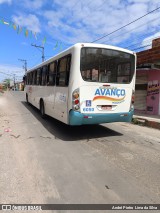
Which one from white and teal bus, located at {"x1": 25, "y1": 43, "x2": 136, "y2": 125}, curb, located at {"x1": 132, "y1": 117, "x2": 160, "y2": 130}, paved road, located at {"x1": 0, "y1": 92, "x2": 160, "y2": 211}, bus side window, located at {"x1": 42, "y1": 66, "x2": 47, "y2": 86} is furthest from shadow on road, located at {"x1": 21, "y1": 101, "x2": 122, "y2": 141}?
curb, located at {"x1": 132, "y1": 117, "x2": 160, "y2": 130}

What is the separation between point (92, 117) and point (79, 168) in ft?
7.55

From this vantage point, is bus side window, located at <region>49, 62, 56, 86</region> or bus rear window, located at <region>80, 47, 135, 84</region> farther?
bus side window, located at <region>49, 62, 56, 86</region>

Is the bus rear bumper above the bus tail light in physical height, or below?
below

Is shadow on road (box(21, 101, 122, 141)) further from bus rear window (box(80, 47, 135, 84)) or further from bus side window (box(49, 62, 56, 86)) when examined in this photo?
bus rear window (box(80, 47, 135, 84))

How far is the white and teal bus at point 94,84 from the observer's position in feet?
20.6

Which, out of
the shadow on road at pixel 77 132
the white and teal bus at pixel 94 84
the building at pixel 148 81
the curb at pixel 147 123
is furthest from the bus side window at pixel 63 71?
the building at pixel 148 81

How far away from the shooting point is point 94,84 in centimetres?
648

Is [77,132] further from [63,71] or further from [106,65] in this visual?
[106,65]

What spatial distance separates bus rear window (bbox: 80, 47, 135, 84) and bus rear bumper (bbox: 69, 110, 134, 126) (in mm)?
1096

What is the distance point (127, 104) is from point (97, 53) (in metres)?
2.06

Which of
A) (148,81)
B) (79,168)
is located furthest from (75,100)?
(148,81)

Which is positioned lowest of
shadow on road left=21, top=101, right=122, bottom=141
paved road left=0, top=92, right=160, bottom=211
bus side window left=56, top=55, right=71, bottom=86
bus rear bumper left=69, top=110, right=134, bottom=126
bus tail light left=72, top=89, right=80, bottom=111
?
paved road left=0, top=92, right=160, bottom=211

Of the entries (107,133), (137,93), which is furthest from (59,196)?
(137,93)

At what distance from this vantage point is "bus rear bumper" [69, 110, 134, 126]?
629 centimetres
